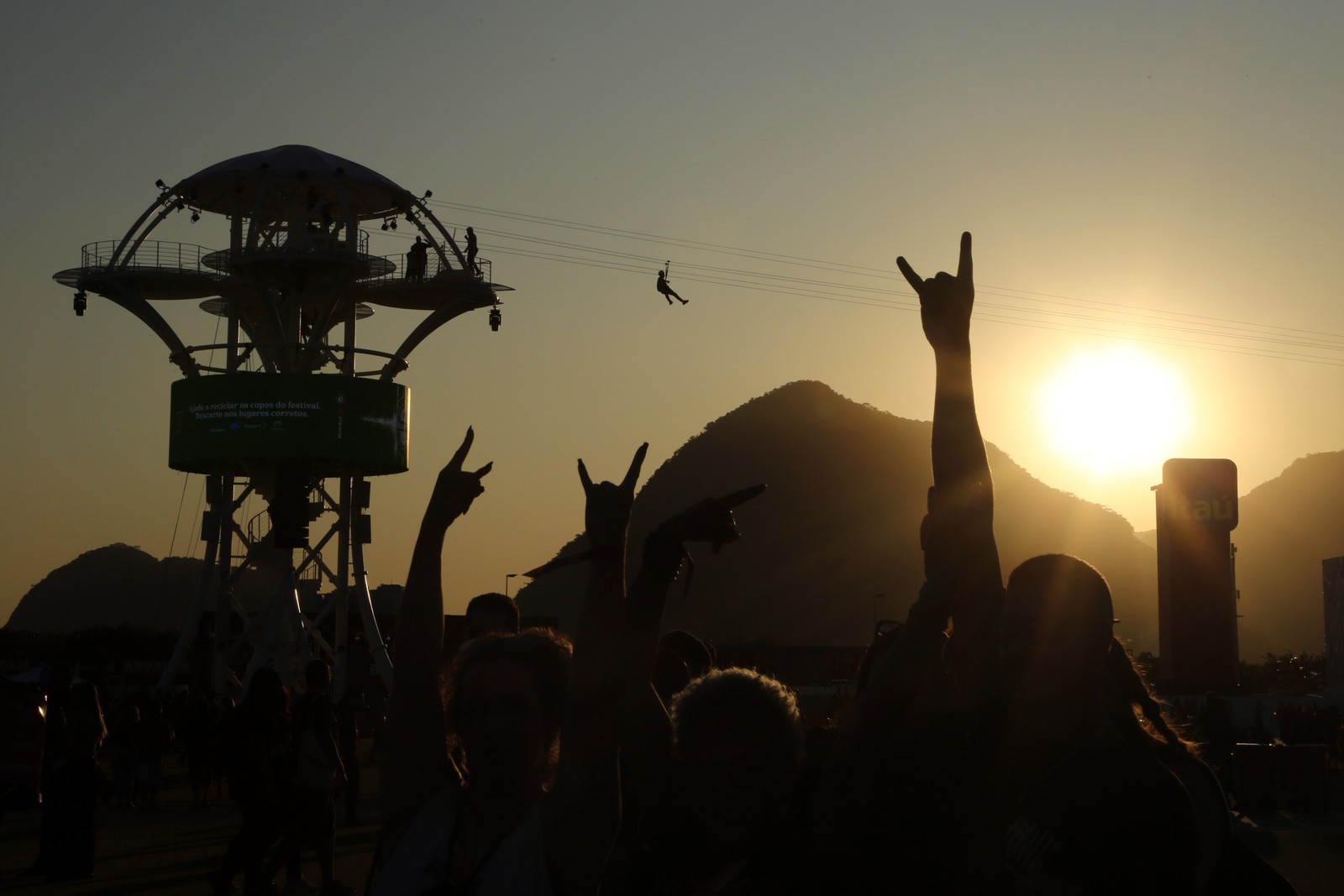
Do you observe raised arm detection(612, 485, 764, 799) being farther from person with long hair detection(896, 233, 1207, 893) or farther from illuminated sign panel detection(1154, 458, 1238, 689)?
illuminated sign panel detection(1154, 458, 1238, 689)

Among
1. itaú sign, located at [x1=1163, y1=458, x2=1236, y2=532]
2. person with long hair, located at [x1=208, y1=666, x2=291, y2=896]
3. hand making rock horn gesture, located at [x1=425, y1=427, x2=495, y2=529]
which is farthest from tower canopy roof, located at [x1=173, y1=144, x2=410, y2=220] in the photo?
hand making rock horn gesture, located at [x1=425, y1=427, x2=495, y2=529]

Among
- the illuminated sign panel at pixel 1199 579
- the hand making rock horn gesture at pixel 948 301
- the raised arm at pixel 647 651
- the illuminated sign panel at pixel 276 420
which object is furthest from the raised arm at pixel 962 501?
Answer: the illuminated sign panel at pixel 1199 579

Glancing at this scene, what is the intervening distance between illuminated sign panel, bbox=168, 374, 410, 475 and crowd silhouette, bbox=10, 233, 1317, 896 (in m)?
40.1

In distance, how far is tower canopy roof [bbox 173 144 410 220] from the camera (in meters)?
45.0

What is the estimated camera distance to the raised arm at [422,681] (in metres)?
4.14

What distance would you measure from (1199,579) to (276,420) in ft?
95.6

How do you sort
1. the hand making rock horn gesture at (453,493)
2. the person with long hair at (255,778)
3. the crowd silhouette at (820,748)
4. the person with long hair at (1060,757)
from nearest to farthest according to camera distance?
the person with long hair at (1060,757)
the crowd silhouette at (820,748)
the hand making rock horn gesture at (453,493)
the person with long hair at (255,778)

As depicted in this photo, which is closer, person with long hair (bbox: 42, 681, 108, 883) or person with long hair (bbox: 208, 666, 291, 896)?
person with long hair (bbox: 208, 666, 291, 896)

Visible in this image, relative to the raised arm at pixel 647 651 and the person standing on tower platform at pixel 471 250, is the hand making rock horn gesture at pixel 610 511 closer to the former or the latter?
the raised arm at pixel 647 651

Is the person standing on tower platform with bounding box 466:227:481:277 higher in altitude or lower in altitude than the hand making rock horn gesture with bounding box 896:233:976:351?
higher

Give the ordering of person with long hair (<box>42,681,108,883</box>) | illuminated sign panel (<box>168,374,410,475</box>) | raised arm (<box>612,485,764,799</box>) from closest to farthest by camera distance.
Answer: raised arm (<box>612,485,764,799</box>) < person with long hair (<box>42,681,108,883</box>) < illuminated sign panel (<box>168,374,410,475</box>)

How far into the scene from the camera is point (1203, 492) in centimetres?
4931

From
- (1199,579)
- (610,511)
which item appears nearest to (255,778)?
(610,511)

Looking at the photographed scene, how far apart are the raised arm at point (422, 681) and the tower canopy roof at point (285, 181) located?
42112 millimetres
